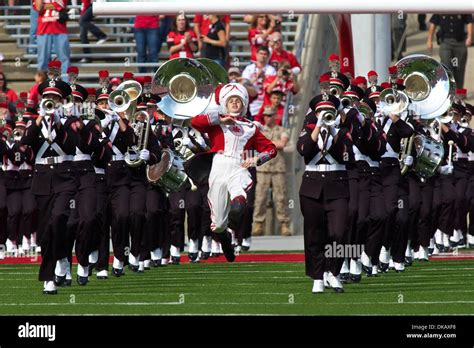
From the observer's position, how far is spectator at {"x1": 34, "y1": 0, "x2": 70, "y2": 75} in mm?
29516

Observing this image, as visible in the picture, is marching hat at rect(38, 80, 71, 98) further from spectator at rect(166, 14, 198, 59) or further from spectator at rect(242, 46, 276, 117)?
spectator at rect(166, 14, 198, 59)

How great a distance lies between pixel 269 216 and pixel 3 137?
193 inches

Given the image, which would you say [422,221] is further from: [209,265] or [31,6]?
[31,6]

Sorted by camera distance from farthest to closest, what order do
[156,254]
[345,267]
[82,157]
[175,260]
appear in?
[175,260], [156,254], [345,267], [82,157]

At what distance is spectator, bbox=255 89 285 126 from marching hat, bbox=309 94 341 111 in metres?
9.81

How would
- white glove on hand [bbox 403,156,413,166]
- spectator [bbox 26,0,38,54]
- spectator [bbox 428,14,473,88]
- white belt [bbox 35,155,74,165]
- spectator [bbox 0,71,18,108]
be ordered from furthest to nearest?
1. spectator [bbox 428,14,473,88]
2. spectator [bbox 26,0,38,54]
3. spectator [bbox 0,71,18,108]
4. white glove on hand [bbox 403,156,413,166]
5. white belt [bbox 35,155,74,165]

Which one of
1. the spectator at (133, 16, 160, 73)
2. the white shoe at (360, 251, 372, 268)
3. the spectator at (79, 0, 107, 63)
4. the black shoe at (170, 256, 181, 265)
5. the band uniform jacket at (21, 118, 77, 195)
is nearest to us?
the band uniform jacket at (21, 118, 77, 195)

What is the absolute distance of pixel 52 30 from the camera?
29.6 m

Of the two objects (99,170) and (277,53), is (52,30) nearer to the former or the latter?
(277,53)

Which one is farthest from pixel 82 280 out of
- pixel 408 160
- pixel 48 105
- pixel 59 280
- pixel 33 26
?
pixel 33 26

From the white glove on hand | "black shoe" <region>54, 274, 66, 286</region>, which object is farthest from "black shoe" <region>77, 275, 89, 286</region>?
the white glove on hand

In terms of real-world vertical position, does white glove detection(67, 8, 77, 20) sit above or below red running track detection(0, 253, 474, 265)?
above

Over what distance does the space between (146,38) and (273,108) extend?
3602 mm

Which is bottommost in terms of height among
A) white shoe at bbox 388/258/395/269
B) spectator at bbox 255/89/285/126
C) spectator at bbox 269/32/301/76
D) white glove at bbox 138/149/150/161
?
white shoe at bbox 388/258/395/269
